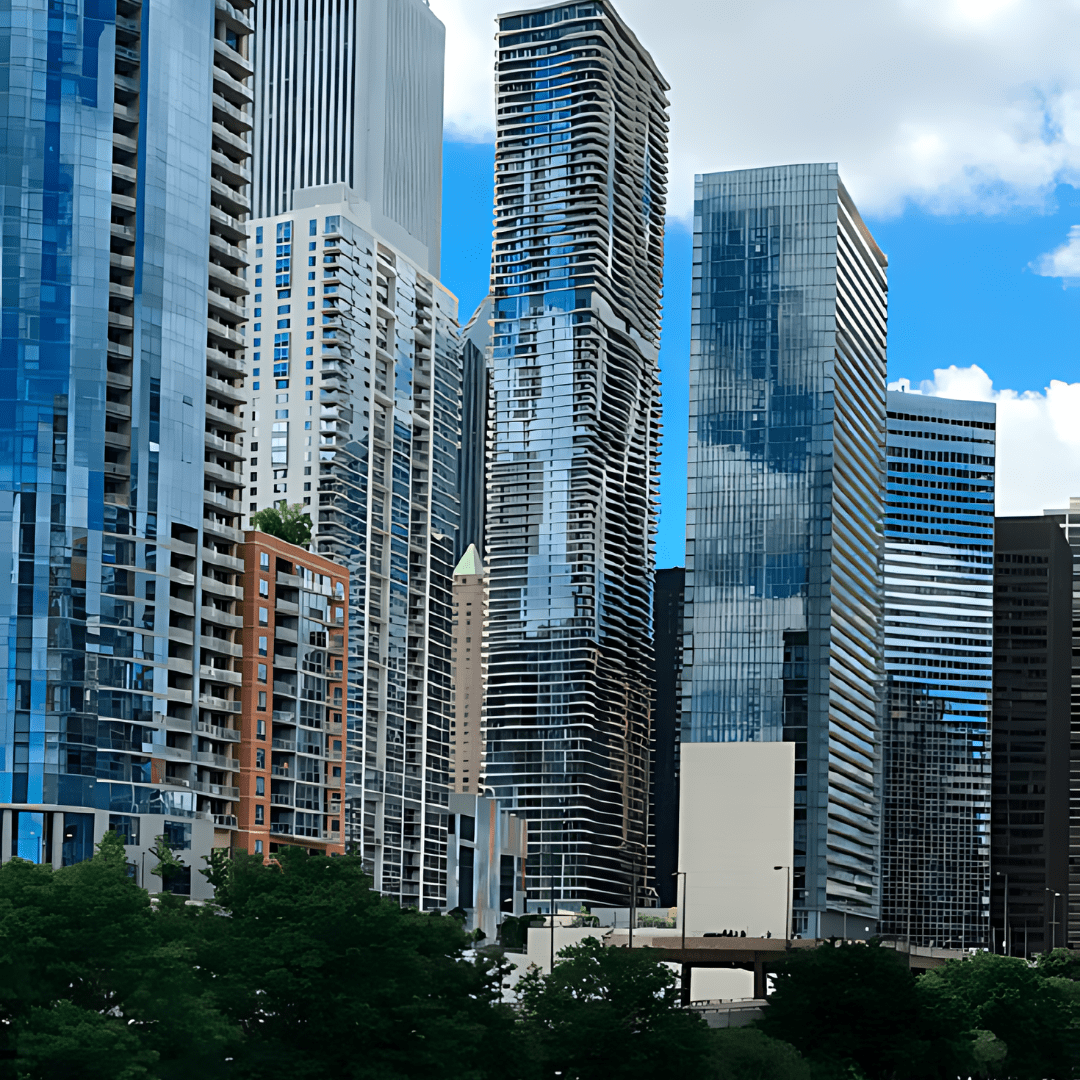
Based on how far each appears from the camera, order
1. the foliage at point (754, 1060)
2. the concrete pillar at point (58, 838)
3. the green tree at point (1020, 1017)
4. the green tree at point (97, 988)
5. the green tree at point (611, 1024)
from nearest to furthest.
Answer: the green tree at point (97, 988)
the green tree at point (611, 1024)
the foliage at point (754, 1060)
the green tree at point (1020, 1017)
the concrete pillar at point (58, 838)

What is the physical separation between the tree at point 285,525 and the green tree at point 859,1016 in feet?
307

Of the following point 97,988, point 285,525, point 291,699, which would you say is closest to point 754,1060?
point 97,988

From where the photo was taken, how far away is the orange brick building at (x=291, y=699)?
164 meters

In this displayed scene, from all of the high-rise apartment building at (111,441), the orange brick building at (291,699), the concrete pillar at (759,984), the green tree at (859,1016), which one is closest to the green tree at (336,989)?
the green tree at (859,1016)

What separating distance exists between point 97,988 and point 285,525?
129629 mm

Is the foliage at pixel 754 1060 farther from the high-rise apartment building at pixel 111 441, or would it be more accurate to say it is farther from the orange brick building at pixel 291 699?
the orange brick building at pixel 291 699

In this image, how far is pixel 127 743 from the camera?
474 feet

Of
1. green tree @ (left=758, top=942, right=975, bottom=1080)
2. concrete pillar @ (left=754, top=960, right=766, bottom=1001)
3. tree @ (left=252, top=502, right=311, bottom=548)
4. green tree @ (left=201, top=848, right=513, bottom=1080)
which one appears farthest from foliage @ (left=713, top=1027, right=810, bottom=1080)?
tree @ (left=252, top=502, right=311, bottom=548)

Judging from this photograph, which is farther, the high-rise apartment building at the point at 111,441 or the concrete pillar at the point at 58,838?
the high-rise apartment building at the point at 111,441

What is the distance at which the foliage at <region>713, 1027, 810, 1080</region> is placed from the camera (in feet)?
291

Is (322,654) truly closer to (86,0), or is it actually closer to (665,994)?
(86,0)

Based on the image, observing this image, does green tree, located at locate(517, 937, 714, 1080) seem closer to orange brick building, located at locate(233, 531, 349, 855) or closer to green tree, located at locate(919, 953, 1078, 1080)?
green tree, located at locate(919, 953, 1078, 1080)

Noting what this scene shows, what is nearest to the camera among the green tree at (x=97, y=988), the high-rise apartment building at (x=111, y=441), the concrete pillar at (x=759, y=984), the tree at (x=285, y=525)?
the green tree at (x=97, y=988)

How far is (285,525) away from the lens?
192375 mm
